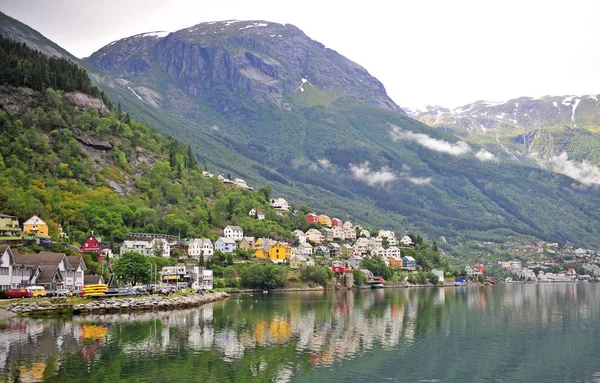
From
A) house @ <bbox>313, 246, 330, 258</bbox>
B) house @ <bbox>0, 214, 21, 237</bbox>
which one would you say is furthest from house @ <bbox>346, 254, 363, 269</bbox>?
house @ <bbox>0, 214, 21, 237</bbox>

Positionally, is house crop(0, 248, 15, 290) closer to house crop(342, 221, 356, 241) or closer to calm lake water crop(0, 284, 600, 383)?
calm lake water crop(0, 284, 600, 383)

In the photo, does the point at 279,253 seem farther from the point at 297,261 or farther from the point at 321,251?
the point at 321,251

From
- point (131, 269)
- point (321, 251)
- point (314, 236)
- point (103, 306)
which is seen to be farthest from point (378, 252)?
point (103, 306)

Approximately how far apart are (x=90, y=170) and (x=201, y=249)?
1379 inches

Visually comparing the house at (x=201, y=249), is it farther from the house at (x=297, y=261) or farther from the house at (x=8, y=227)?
the house at (x=8, y=227)

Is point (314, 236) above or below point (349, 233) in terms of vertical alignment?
below

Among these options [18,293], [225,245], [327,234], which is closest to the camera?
[18,293]

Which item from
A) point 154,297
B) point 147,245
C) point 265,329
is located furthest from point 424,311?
point 147,245

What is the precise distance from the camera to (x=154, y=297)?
83375 millimetres

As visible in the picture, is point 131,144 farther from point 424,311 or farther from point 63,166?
point 424,311

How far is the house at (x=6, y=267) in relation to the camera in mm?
75062

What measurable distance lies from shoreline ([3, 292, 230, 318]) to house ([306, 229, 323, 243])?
3286 inches

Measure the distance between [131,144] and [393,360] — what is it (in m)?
136

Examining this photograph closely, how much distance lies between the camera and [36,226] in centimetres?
10594
